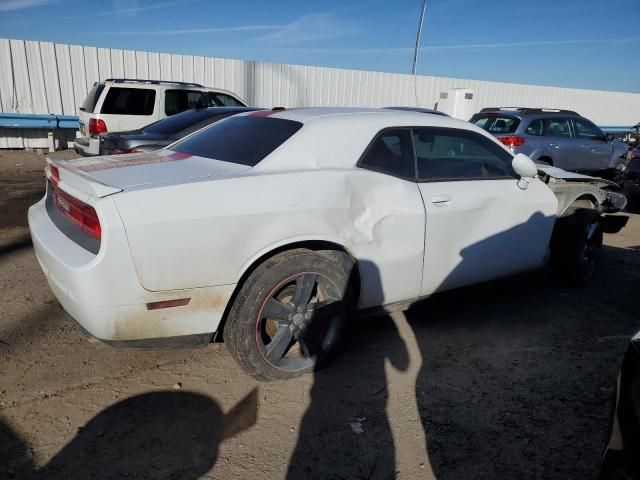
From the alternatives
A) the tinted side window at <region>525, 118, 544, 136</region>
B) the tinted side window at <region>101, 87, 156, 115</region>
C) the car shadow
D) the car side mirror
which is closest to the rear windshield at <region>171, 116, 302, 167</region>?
the car shadow

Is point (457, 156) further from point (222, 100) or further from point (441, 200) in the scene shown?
point (222, 100)

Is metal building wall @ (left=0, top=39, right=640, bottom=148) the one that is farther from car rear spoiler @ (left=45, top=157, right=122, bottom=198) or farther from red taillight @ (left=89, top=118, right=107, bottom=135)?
car rear spoiler @ (left=45, top=157, right=122, bottom=198)

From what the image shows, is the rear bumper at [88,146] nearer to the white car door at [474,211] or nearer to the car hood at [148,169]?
the car hood at [148,169]

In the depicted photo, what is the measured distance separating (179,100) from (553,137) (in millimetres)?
7198

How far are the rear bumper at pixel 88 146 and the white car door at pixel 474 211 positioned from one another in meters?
6.52

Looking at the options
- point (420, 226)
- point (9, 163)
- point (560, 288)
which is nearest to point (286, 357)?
point (420, 226)

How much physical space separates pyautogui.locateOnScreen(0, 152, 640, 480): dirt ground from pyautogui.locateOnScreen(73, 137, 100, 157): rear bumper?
475 centimetres

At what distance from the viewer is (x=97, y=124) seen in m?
8.88

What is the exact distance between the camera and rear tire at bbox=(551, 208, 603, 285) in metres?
4.53

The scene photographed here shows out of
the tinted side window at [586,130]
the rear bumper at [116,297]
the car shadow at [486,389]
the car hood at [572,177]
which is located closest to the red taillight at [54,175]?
the rear bumper at [116,297]

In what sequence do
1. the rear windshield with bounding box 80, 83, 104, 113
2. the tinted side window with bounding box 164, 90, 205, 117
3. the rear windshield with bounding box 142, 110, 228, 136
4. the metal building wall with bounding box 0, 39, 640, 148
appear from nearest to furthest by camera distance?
the rear windshield with bounding box 142, 110, 228, 136 → the rear windshield with bounding box 80, 83, 104, 113 → the tinted side window with bounding box 164, 90, 205, 117 → the metal building wall with bounding box 0, 39, 640, 148

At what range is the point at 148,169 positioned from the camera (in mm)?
2904

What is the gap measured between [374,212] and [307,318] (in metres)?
0.77

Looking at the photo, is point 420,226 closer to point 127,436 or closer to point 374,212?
point 374,212
